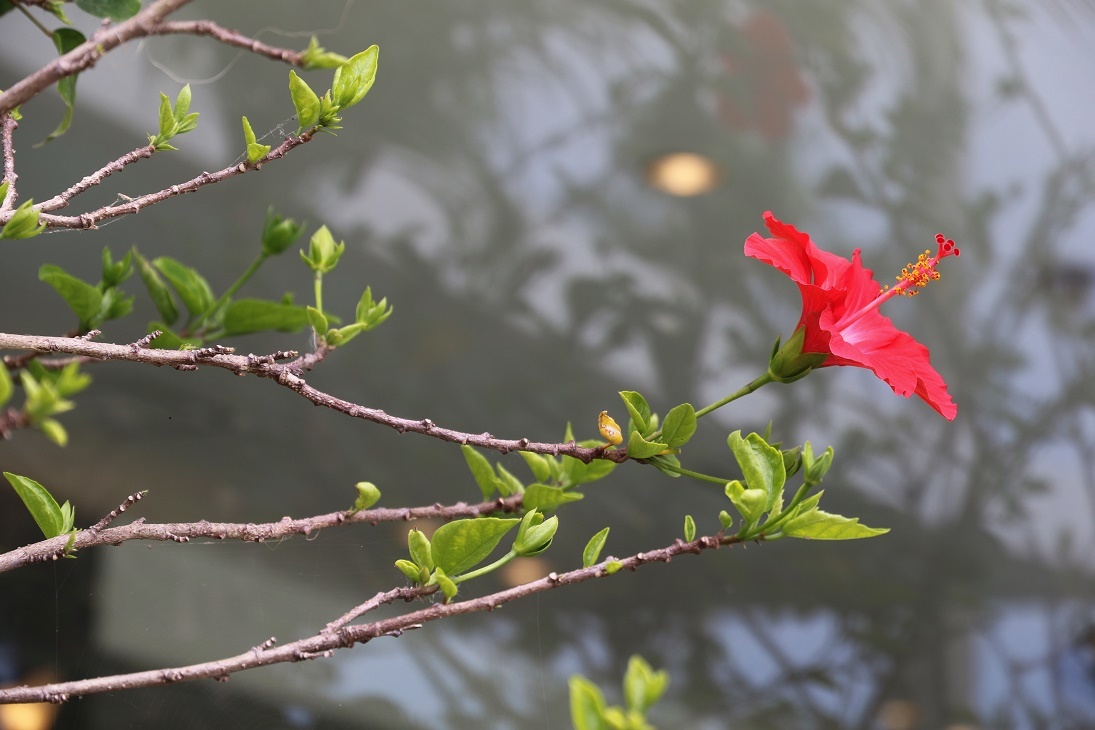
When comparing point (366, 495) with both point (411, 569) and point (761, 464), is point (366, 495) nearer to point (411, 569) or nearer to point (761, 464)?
point (411, 569)

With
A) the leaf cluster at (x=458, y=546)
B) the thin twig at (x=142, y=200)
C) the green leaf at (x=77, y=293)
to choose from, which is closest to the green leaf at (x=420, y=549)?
the leaf cluster at (x=458, y=546)

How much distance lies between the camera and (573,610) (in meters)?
1.40

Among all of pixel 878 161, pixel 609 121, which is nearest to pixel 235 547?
pixel 609 121

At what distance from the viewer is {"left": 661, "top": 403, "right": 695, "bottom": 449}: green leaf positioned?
0.52m

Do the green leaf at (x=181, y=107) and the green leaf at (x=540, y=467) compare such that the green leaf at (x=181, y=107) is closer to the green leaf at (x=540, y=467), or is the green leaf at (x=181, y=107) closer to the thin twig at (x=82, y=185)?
the thin twig at (x=82, y=185)

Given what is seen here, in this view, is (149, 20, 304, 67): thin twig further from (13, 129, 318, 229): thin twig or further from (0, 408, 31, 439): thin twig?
(0, 408, 31, 439): thin twig

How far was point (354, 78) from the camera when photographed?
0.55 m

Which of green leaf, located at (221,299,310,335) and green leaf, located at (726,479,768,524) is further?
green leaf, located at (221,299,310,335)

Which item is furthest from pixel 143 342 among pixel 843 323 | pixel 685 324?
pixel 685 324

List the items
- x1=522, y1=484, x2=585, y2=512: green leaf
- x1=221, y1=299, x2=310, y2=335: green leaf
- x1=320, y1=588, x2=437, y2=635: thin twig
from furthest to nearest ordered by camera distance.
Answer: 1. x1=221, y1=299, x2=310, y2=335: green leaf
2. x1=522, y1=484, x2=585, y2=512: green leaf
3. x1=320, y1=588, x2=437, y2=635: thin twig

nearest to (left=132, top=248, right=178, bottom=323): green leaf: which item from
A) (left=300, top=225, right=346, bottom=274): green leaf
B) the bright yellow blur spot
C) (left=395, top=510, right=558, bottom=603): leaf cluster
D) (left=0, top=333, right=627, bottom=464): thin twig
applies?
(left=300, top=225, right=346, bottom=274): green leaf

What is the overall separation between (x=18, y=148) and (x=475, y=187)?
27.5 inches

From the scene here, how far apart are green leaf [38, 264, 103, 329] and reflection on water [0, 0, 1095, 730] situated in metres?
0.57

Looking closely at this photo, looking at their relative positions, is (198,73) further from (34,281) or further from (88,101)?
(34,281)
